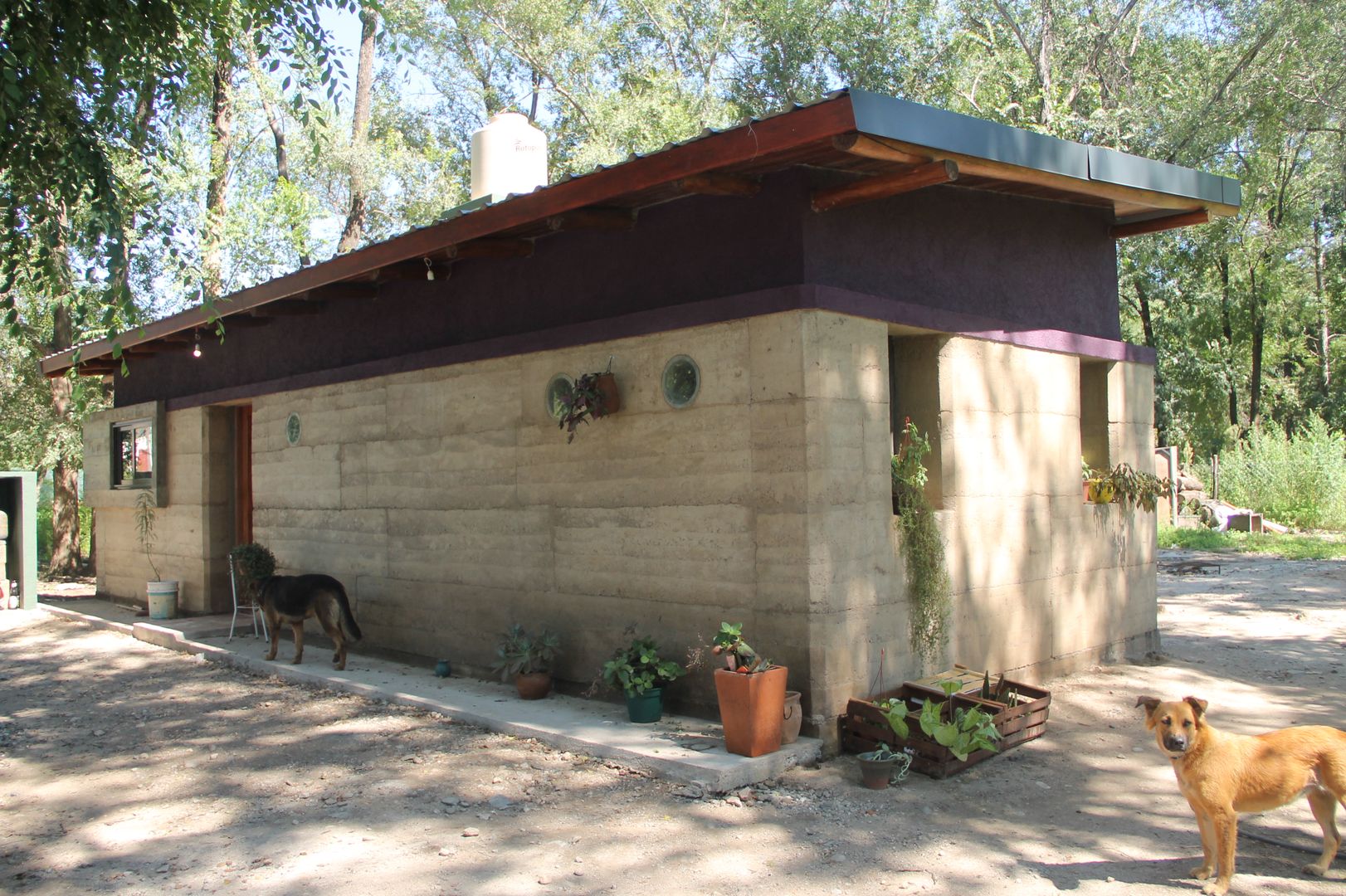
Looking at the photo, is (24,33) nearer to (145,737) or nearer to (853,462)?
(145,737)

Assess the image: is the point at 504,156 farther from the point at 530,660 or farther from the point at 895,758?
the point at 895,758

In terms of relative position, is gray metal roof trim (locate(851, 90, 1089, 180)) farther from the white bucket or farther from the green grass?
the green grass

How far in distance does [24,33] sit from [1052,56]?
2121 centimetres

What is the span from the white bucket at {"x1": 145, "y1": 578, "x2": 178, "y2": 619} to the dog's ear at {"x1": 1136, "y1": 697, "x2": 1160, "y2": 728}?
33.6ft

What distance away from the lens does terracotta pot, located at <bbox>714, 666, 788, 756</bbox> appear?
5113 mm

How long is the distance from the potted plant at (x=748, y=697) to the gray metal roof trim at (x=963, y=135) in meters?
2.59

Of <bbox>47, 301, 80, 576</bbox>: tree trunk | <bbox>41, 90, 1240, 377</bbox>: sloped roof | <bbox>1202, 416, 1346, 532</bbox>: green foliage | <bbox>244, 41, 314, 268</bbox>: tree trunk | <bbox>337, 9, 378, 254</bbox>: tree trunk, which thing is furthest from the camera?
<bbox>337, 9, 378, 254</bbox>: tree trunk

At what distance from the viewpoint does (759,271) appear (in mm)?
5836

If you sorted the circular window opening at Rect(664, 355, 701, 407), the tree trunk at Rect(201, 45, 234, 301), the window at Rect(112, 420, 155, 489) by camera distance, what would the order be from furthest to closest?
the tree trunk at Rect(201, 45, 234, 301) < the window at Rect(112, 420, 155, 489) < the circular window opening at Rect(664, 355, 701, 407)

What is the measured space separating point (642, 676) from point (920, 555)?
1808mm

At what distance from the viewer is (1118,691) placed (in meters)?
6.91

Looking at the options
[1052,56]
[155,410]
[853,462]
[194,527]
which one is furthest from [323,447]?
[1052,56]

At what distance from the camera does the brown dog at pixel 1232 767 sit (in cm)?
373

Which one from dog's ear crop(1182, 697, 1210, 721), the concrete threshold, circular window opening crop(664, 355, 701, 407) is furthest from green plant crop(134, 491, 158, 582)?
dog's ear crop(1182, 697, 1210, 721)
